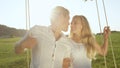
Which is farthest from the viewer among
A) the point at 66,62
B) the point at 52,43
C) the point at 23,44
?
the point at 52,43

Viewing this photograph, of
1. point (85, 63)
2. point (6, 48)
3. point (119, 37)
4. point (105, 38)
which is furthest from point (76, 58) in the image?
point (119, 37)

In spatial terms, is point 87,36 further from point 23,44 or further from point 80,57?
point 23,44

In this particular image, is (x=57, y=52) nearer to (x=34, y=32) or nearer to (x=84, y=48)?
(x=34, y=32)

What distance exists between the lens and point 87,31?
3.14m

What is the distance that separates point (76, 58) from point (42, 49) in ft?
2.84

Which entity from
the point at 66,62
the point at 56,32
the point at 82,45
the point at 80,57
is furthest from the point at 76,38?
the point at 66,62

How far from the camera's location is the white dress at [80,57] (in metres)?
3.10

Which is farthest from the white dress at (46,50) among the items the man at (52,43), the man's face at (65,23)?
the man's face at (65,23)

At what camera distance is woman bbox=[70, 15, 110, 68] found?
3.09 metres

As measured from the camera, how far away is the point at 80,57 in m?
3.11

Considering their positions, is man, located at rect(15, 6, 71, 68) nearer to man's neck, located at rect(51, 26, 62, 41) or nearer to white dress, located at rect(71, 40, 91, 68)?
man's neck, located at rect(51, 26, 62, 41)

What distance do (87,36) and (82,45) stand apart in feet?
0.30

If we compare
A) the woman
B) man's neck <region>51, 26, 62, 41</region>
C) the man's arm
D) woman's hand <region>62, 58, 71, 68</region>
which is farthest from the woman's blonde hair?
the man's arm

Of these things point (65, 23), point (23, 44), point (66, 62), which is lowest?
point (66, 62)
